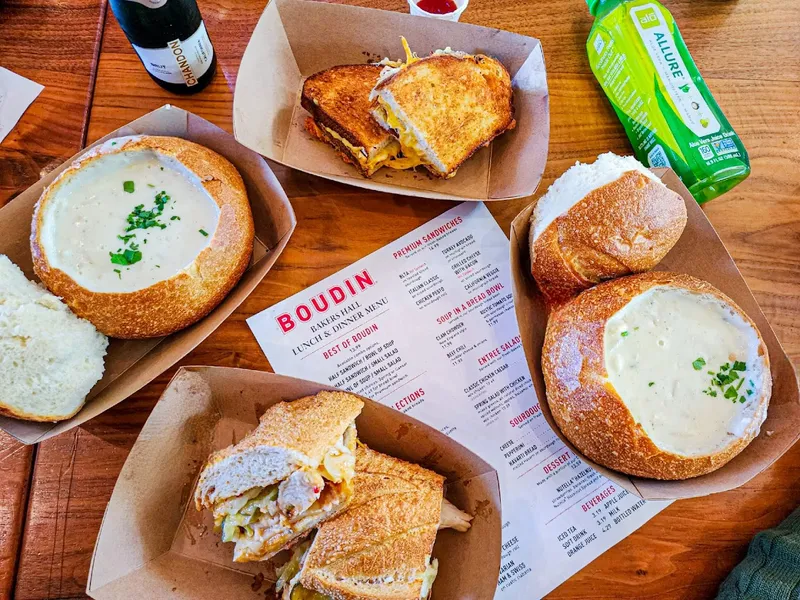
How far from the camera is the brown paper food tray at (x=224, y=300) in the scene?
1.11 meters

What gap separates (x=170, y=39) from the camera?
116 cm

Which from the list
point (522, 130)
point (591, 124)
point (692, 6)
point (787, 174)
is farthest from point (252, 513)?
point (692, 6)

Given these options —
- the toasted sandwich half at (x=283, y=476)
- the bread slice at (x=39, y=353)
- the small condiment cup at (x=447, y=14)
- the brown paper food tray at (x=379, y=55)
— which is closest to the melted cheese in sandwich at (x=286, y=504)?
the toasted sandwich half at (x=283, y=476)

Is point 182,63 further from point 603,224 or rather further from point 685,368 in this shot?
point 685,368

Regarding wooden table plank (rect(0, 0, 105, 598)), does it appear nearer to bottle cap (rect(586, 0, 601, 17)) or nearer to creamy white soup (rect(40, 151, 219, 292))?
creamy white soup (rect(40, 151, 219, 292))

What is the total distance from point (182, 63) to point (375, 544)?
109 cm

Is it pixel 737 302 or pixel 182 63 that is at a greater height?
pixel 182 63

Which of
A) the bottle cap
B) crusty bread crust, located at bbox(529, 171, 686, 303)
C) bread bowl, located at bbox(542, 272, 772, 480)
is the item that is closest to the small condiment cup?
the bottle cap

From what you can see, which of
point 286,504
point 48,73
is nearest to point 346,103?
point 48,73

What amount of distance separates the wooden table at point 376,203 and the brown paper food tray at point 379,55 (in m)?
0.06

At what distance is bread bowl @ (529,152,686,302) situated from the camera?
3.57 feet

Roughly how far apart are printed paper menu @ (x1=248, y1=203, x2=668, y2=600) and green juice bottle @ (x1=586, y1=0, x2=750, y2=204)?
1.45ft

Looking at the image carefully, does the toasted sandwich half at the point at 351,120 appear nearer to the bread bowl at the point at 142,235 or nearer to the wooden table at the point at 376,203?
the wooden table at the point at 376,203

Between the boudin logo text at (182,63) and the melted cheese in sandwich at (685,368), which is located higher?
the boudin logo text at (182,63)
